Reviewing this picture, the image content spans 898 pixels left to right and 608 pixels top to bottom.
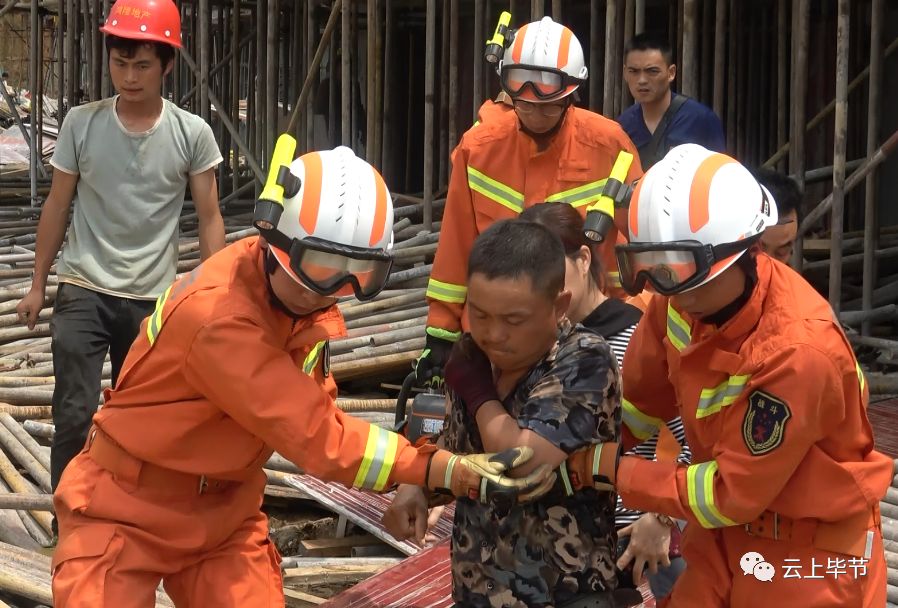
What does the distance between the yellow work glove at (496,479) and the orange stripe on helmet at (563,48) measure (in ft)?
7.44

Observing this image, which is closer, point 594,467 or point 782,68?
point 594,467

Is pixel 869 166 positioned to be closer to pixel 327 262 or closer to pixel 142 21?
pixel 142 21

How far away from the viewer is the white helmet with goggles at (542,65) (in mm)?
4812

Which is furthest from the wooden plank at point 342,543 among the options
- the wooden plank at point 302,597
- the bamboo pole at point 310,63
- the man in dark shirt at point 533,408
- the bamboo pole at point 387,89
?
the bamboo pole at point 387,89

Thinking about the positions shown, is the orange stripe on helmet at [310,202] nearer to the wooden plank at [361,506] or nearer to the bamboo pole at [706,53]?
the wooden plank at [361,506]

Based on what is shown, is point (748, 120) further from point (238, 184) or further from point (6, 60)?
point (6, 60)

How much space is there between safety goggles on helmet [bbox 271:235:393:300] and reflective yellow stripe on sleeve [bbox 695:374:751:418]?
0.81 meters

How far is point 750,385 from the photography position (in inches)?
112

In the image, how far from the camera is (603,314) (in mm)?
3486

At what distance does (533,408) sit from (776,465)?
0.54m

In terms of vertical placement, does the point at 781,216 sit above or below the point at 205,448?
above

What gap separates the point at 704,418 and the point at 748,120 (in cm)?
949

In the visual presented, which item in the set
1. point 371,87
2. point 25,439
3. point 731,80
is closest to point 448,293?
point 25,439

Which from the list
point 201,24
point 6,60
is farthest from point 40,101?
point 6,60
